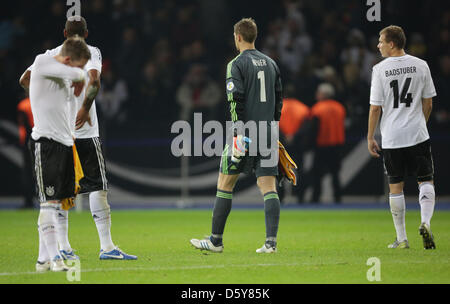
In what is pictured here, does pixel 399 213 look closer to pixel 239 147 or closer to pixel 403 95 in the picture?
pixel 403 95

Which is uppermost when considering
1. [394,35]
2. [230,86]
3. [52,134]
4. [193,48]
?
[193,48]

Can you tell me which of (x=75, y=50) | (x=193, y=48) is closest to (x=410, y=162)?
(x=75, y=50)

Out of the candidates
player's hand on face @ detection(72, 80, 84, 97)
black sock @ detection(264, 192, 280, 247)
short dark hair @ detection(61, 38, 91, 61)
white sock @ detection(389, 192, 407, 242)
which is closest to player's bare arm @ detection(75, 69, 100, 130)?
player's hand on face @ detection(72, 80, 84, 97)

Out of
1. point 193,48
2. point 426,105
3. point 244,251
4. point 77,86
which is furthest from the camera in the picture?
point 193,48

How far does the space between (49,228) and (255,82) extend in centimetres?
273

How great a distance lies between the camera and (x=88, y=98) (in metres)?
7.92

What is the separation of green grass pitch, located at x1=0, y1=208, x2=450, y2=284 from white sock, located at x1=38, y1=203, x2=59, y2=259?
0.78ft

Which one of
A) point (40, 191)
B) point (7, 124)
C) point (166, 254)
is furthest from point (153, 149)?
point (40, 191)

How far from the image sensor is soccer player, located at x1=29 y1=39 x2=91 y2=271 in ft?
23.8

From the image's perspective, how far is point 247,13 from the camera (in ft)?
72.4

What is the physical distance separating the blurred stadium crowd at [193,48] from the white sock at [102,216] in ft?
33.7

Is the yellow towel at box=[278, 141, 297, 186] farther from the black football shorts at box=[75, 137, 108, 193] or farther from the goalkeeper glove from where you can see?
the black football shorts at box=[75, 137, 108, 193]
